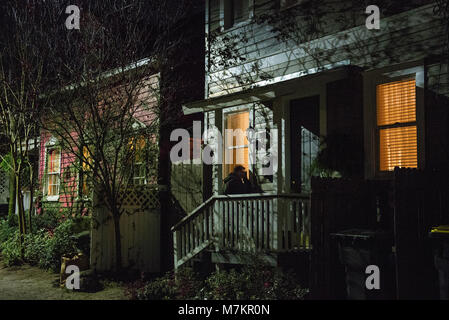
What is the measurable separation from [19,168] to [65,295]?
195 inches

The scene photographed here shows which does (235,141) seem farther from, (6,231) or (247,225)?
(6,231)

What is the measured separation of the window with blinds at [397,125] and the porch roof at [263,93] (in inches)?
32.0

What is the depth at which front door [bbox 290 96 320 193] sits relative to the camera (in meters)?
8.93

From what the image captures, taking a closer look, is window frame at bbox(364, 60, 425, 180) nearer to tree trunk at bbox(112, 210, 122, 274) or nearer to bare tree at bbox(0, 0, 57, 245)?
Result: tree trunk at bbox(112, 210, 122, 274)

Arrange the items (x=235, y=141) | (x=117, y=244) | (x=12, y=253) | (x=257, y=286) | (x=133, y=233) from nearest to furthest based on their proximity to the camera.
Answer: (x=257, y=286)
(x=117, y=244)
(x=133, y=233)
(x=235, y=141)
(x=12, y=253)

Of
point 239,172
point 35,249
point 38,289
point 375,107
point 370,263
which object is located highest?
point 375,107

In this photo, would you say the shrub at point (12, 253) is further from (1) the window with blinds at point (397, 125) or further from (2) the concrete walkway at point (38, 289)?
(1) the window with blinds at point (397, 125)

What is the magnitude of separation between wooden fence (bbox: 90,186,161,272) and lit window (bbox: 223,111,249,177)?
191cm

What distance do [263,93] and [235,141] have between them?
2039 mm

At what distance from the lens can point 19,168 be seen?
11.9 meters

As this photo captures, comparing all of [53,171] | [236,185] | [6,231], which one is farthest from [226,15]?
[53,171]

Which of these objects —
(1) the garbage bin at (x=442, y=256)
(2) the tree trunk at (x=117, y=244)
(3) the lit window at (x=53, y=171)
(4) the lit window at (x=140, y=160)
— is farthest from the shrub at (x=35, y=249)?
(1) the garbage bin at (x=442, y=256)

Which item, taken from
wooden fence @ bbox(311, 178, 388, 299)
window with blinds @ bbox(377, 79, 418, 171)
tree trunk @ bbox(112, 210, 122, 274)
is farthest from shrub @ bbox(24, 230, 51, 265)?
window with blinds @ bbox(377, 79, 418, 171)

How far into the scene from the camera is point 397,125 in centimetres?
743
